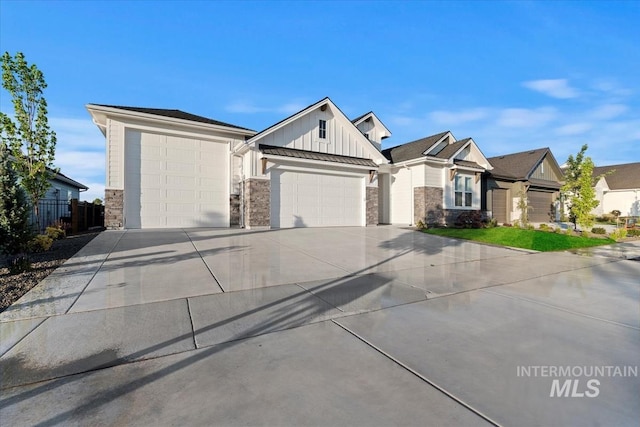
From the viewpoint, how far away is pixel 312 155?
556 inches

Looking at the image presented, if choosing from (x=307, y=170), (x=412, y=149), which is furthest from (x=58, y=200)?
(x=412, y=149)

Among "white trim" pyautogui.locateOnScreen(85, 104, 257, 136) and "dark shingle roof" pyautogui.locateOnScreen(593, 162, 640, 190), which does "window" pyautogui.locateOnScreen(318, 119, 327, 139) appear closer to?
"white trim" pyautogui.locateOnScreen(85, 104, 257, 136)

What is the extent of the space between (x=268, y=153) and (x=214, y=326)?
10.4m

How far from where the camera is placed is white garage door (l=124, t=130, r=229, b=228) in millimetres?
11992

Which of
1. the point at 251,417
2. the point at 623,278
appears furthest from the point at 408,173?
the point at 251,417

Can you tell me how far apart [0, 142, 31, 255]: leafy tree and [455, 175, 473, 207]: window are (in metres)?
18.2

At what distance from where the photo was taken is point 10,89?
26.2ft

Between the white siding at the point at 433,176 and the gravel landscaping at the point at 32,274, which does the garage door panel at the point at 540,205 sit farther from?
the gravel landscaping at the point at 32,274

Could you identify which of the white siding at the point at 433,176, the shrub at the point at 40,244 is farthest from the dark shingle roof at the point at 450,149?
the shrub at the point at 40,244

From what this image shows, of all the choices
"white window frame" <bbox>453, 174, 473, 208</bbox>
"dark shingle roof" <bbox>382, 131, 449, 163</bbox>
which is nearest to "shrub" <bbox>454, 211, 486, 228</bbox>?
"white window frame" <bbox>453, 174, 473, 208</bbox>

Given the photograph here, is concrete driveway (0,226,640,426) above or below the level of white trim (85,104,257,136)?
below

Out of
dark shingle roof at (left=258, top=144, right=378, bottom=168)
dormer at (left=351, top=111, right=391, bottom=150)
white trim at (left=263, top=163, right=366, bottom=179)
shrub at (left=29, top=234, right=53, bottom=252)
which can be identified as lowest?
shrub at (left=29, top=234, right=53, bottom=252)

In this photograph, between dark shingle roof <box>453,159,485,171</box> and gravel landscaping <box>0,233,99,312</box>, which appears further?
dark shingle roof <box>453,159,485,171</box>

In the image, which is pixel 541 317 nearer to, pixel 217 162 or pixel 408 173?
pixel 217 162
